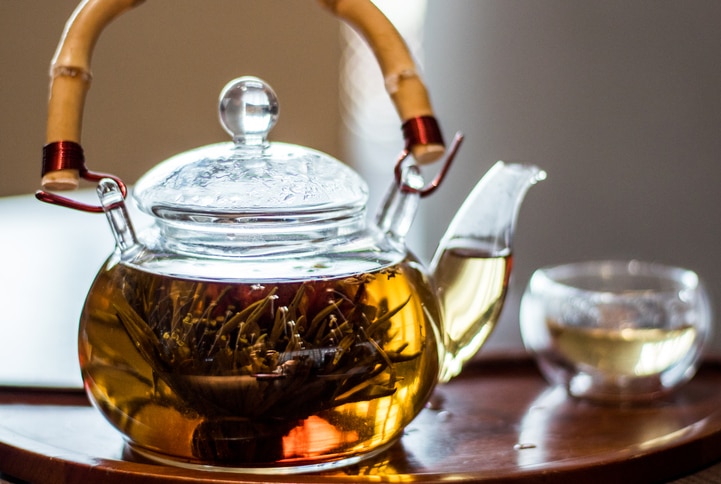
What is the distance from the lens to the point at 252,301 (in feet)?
1.67

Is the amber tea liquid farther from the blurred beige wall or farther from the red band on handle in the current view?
the blurred beige wall

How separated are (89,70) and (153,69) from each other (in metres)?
1.21

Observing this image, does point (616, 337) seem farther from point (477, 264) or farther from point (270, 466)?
point (270, 466)

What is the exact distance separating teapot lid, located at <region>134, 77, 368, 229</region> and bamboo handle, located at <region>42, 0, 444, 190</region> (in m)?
0.05

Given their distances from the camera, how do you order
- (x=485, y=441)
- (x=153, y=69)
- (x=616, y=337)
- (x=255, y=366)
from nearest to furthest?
(x=255, y=366) → (x=485, y=441) → (x=616, y=337) → (x=153, y=69)

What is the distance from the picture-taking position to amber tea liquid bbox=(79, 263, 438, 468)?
51cm

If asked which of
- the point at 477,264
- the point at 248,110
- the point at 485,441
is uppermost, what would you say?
the point at 248,110

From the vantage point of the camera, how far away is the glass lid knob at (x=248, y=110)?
0.58 meters

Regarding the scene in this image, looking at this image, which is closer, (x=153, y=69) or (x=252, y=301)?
(x=252, y=301)

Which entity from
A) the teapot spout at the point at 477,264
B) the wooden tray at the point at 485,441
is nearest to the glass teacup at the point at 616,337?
the wooden tray at the point at 485,441

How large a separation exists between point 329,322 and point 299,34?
1601 mm

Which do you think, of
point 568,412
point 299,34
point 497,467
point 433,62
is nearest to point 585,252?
point 433,62

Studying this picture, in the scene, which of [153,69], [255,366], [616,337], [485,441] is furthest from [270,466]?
[153,69]

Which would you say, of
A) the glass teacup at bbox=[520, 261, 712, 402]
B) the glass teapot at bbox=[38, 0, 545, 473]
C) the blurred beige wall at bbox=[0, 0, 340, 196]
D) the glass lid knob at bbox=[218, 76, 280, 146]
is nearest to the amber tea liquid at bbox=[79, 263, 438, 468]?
the glass teapot at bbox=[38, 0, 545, 473]
